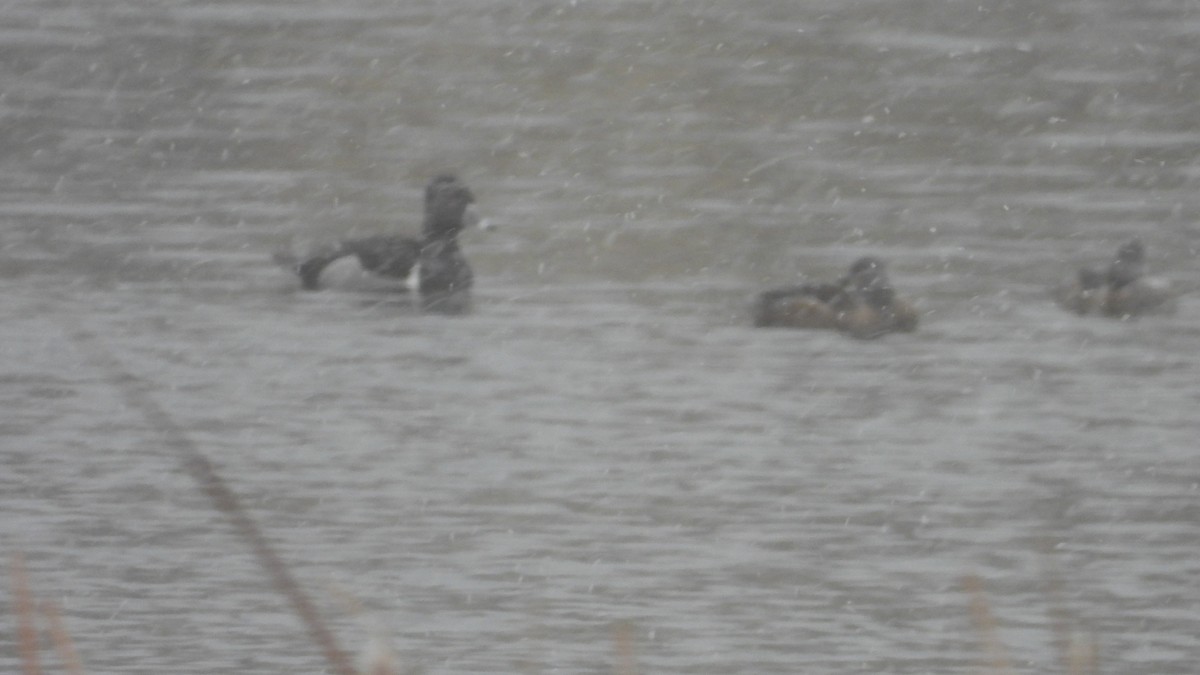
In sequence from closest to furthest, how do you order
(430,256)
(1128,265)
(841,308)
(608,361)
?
(608,361)
(841,308)
(1128,265)
(430,256)

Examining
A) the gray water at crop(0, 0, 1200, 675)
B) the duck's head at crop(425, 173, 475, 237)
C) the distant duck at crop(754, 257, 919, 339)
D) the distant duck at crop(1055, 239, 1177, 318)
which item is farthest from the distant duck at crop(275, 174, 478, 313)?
the distant duck at crop(1055, 239, 1177, 318)

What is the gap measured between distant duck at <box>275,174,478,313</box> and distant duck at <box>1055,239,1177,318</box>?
274 cm

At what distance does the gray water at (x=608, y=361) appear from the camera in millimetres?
7242

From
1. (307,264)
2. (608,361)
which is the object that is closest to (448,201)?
(307,264)

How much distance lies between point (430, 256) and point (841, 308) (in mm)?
2377

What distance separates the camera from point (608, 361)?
34.9 ft

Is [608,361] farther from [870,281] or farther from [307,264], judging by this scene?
[307,264]

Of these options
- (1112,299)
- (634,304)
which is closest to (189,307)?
(634,304)

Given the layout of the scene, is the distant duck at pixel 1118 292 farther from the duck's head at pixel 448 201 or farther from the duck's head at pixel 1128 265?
the duck's head at pixel 448 201

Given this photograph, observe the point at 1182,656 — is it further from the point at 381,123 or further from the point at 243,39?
the point at 243,39

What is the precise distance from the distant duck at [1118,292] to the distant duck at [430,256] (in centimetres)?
274

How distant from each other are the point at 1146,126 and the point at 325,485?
376 inches

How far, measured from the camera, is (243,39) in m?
21.1

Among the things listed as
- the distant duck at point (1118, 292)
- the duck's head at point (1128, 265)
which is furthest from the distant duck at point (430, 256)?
the duck's head at point (1128, 265)
